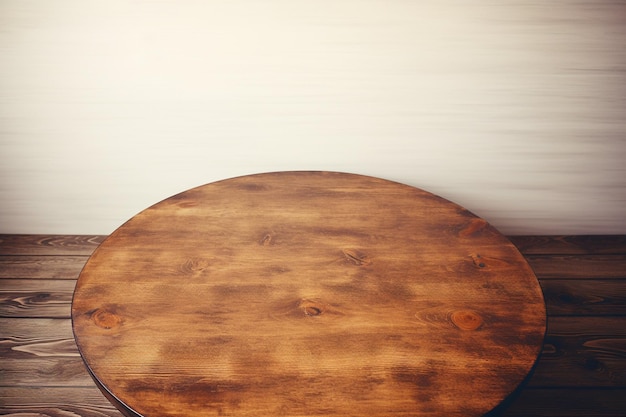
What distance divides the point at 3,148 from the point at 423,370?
1.92 meters

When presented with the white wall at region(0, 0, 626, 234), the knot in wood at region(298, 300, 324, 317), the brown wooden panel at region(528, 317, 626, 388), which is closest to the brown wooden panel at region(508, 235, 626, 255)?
the white wall at region(0, 0, 626, 234)

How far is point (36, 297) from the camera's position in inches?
74.8

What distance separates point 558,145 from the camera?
1.92m

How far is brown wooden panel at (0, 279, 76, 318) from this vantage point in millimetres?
1828

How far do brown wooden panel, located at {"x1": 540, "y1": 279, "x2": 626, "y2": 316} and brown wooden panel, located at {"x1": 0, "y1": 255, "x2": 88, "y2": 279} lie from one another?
1.92 metres

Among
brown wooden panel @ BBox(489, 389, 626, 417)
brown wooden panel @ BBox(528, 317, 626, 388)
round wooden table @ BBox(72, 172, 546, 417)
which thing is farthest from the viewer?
brown wooden panel @ BBox(528, 317, 626, 388)

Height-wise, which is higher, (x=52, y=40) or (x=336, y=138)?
(x=52, y=40)

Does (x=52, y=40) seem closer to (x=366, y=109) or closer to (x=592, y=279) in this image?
(x=366, y=109)

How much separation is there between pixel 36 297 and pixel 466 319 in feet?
5.50

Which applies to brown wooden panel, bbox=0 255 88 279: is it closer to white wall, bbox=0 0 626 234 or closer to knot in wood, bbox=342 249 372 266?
white wall, bbox=0 0 626 234

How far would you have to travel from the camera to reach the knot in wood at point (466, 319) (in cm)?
100

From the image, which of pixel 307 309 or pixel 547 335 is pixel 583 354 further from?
pixel 307 309

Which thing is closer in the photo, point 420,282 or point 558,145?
point 420,282

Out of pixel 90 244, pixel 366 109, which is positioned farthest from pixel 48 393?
pixel 366 109
